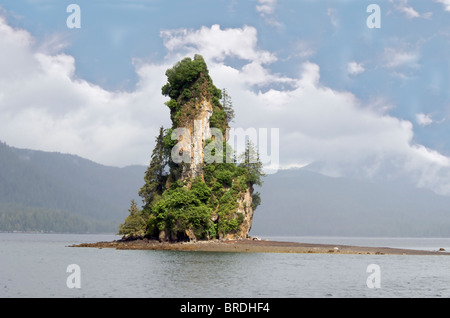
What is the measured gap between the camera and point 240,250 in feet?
317

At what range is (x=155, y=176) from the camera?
394 feet

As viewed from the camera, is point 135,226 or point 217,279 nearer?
point 217,279

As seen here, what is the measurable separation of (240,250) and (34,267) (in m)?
39.9

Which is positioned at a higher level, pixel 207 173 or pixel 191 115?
pixel 191 115

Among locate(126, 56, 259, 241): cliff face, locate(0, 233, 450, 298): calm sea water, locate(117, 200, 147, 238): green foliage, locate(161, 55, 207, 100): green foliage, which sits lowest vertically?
locate(0, 233, 450, 298): calm sea water

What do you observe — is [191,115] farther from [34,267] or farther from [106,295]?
[106,295]

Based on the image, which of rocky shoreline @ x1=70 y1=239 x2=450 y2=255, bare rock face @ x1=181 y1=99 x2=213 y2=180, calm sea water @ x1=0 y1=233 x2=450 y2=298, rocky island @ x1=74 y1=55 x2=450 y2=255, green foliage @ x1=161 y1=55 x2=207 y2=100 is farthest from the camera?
green foliage @ x1=161 y1=55 x2=207 y2=100

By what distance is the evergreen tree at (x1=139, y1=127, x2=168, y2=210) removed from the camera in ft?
388

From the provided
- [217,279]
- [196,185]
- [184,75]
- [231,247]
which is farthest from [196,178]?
[217,279]

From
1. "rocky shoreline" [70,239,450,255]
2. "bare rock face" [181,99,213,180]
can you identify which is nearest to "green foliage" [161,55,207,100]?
"bare rock face" [181,99,213,180]

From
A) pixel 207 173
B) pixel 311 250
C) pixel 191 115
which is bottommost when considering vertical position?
pixel 311 250

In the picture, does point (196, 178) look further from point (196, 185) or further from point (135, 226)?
point (135, 226)

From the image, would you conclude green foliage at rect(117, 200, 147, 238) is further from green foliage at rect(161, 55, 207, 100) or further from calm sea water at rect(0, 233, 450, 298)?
calm sea water at rect(0, 233, 450, 298)
